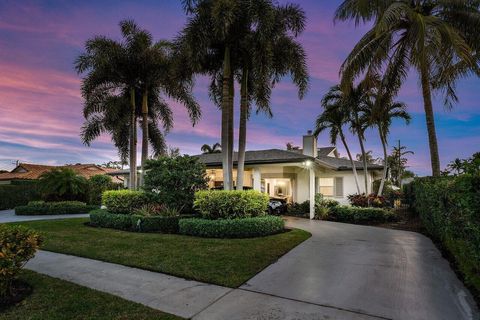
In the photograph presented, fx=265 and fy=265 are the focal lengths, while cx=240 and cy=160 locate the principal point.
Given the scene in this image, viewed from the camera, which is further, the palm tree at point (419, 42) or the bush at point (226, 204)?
the bush at point (226, 204)

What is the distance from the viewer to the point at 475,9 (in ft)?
33.3

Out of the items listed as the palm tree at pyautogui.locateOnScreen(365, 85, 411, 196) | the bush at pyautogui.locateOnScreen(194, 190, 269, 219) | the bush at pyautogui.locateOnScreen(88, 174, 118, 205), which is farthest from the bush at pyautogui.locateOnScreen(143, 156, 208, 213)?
the bush at pyautogui.locateOnScreen(88, 174, 118, 205)

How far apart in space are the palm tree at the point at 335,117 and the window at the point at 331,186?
53.3 inches

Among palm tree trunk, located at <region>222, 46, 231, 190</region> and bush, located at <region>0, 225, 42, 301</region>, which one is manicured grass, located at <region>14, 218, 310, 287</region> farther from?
palm tree trunk, located at <region>222, 46, 231, 190</region>

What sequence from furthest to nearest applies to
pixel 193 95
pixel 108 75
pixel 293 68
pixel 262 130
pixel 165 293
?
pixel 262 130, pixel 193 95, pixel 108 75, pixel 293 68, pixel 165 293

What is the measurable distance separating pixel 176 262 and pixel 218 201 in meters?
3.86

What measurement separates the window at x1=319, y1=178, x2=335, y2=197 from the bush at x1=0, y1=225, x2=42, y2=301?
17.5m

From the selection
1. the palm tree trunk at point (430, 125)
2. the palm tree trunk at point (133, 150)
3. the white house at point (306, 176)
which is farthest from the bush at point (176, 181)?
the palm tree trunk at point (430, 125)

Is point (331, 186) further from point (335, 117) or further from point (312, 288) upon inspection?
point (312, 288)

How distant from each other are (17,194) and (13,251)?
861 inches

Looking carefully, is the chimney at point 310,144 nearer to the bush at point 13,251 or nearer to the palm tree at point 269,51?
the palm tree at point 269,51

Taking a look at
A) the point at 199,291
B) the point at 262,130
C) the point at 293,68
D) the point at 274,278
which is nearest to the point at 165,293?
the point at 199,291

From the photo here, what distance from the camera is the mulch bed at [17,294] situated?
13.2 ft

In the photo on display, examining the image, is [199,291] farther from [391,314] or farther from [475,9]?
[475,9]
